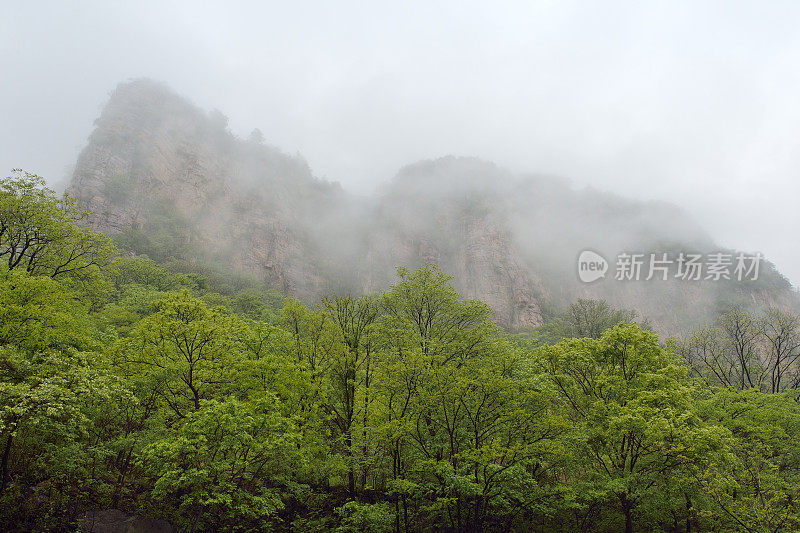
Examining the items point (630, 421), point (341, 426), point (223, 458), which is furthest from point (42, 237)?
point (630, 421)

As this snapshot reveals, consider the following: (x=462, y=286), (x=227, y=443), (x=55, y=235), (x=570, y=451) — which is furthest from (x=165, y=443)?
(x=462, y=286)

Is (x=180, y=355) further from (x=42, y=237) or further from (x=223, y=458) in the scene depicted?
(x=42, y=237)

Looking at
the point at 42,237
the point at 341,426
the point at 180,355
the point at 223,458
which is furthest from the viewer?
the point at 42,237

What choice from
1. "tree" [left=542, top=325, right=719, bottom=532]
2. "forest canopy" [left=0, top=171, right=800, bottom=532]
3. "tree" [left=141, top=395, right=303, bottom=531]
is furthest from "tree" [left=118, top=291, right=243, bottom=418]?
"tree" [left=542, top=325, right=719, bottom=532]

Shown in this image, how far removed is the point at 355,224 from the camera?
11444 centimetres

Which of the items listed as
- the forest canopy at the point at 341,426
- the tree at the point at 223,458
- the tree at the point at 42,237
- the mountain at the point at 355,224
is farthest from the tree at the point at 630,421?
the mountain at the point at 355,224

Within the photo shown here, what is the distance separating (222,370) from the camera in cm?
1483

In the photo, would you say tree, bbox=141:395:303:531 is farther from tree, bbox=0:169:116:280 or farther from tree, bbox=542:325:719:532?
tree, bbox=0:169:116:280

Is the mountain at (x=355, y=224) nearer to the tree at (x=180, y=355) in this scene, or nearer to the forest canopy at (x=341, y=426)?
the forest canopy at (x=341, y=426)

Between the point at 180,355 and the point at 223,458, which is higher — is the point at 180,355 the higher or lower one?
the higher one

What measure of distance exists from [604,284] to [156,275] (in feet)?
310

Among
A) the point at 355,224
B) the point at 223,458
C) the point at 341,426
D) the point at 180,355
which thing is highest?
the point at 355,224

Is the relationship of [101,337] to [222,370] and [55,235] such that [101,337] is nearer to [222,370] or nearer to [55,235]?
[55,235]

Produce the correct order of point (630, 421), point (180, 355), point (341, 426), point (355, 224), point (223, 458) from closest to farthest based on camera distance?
point (223, 458) < point (630, 421) < point (180, 355) < point (341, 426) < point (355, 224)
